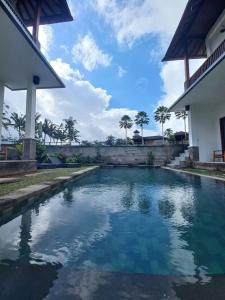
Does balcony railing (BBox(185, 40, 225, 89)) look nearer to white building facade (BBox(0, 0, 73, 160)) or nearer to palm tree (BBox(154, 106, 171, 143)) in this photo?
white building facade (BBox(0, 0, 73, 160))

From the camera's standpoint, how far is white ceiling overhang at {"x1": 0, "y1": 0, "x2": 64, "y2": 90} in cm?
574

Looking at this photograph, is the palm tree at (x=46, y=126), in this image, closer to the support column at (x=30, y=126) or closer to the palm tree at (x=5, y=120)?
the palm tree at (x=5, y=120)

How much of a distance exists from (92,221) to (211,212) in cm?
189

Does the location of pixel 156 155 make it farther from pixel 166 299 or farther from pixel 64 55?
pixel 166 299

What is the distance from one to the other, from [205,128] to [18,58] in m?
10.9

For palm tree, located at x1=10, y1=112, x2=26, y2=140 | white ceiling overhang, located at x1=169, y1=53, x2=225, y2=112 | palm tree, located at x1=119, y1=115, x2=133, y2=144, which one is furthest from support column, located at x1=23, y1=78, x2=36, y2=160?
palm tree, located at x1=119, y1=115, x2=133, y2=144

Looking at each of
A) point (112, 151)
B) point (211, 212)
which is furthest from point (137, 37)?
point (211, 212)

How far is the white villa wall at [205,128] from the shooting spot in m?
12.7

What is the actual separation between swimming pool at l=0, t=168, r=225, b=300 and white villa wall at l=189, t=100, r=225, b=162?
998 centimetres

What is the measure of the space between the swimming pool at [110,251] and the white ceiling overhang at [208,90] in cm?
630

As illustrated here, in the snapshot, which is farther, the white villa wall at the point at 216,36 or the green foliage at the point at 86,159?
the green foliage at the point at 86,159

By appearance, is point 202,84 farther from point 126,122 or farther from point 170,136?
point 126,122

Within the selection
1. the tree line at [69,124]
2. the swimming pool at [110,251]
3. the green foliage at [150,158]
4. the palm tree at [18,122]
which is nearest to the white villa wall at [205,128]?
the green foliage at [150,158]

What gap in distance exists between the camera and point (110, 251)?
6.35 ft
